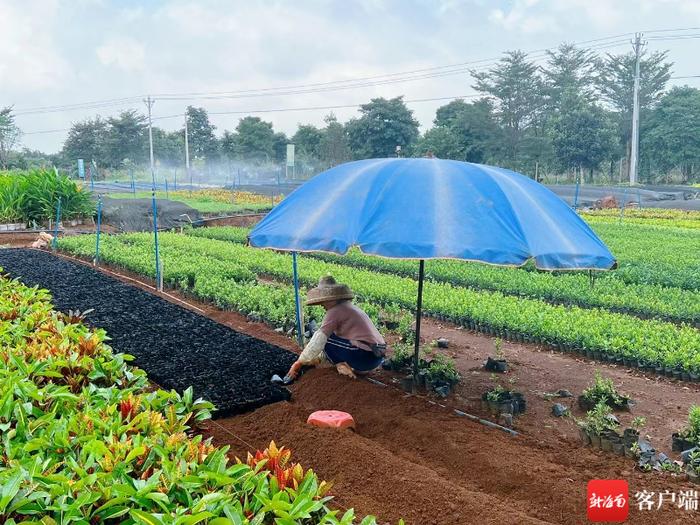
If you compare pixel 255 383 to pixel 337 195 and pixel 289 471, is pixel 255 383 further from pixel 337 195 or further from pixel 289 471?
pixel 289 471

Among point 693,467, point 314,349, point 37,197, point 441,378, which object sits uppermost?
point 37,197

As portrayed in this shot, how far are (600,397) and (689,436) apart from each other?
90cm

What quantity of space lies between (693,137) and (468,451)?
4159 cm

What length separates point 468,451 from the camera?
4336mm

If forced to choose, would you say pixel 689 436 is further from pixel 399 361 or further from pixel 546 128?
pixel 546 128

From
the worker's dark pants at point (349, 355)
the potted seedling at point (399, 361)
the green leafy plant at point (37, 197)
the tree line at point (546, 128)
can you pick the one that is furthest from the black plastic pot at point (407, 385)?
the tree line at point (546, 128)

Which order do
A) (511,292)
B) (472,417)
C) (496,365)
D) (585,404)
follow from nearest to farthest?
1. (472,417)
2. (585,404)
3. (496,365)
4. (511,292)

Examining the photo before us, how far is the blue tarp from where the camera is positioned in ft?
14.1

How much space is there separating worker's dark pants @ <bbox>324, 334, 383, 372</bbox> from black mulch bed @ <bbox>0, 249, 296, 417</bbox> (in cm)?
47

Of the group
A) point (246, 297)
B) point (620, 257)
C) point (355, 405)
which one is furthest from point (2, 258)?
point (620, 257)

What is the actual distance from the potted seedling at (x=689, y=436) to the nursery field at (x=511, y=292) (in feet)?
6.13

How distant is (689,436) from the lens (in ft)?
15.2

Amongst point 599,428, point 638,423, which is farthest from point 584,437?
point 638,423

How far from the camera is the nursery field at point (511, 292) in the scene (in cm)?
715
